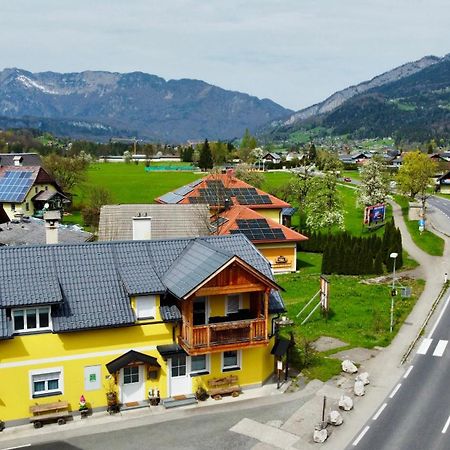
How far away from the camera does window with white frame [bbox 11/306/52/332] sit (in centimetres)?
2595

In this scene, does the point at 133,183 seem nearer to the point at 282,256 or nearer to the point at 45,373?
the point at 282,256

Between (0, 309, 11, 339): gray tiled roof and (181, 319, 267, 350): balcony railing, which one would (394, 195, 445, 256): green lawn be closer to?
(181, 319, 267, 350): balcony railing

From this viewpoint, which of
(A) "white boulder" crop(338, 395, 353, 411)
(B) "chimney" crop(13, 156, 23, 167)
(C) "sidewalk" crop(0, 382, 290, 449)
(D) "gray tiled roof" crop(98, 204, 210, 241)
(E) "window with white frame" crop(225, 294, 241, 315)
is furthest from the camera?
(B) "chimney" crop(13, 156, 23, 167)

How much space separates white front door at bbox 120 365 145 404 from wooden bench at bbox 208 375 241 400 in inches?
135

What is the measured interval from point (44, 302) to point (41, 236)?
2505 cm

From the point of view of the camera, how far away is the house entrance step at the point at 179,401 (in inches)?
1107

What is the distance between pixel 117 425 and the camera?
26422 mm

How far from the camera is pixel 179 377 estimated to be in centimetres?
2897

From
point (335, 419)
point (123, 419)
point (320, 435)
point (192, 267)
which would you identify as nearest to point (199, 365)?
point (123, 419)

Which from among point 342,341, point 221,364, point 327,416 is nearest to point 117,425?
point 221,364

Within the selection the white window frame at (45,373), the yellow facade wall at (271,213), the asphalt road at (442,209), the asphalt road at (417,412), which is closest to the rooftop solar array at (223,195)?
the yellow facade wall at (271,213)

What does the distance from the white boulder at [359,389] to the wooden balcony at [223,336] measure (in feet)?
18.0

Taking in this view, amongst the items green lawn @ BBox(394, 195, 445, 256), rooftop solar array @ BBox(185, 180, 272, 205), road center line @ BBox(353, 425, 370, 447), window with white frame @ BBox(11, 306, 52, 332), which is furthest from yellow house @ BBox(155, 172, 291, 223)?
road center line @ BBox(353, 425, 370, 447)

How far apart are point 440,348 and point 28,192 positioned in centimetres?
7018
